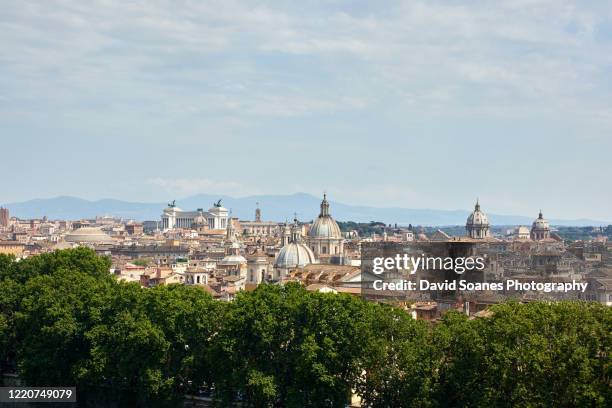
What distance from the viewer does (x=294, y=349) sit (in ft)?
124

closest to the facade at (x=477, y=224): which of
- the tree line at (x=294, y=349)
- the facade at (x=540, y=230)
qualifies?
the facade at (x=540, y=230)

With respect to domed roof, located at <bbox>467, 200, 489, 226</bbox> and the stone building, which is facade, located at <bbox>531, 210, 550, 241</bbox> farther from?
the stone building

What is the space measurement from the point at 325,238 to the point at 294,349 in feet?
255

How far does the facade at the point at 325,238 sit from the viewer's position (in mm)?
114750

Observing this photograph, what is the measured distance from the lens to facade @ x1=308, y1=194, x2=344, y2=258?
376ft

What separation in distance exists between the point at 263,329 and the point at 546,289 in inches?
1209

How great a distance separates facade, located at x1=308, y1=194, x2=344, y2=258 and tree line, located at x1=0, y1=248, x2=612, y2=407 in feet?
216

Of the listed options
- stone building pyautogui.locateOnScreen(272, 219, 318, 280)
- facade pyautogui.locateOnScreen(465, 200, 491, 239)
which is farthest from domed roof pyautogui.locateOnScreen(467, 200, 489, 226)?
stone building pyautogui.locateOnScreen(272, 219, 318, 280)

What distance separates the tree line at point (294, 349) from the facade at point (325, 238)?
66.0 metres

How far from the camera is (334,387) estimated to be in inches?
1423

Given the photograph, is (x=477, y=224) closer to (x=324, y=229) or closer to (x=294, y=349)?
(x=324, y=229)

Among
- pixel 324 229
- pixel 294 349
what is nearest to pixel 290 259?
pixel 324 229

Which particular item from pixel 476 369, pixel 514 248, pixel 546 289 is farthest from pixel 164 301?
pixel 514 248

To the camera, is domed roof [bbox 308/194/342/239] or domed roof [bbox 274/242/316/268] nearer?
domed roof [bbox 274/242/316/268]
